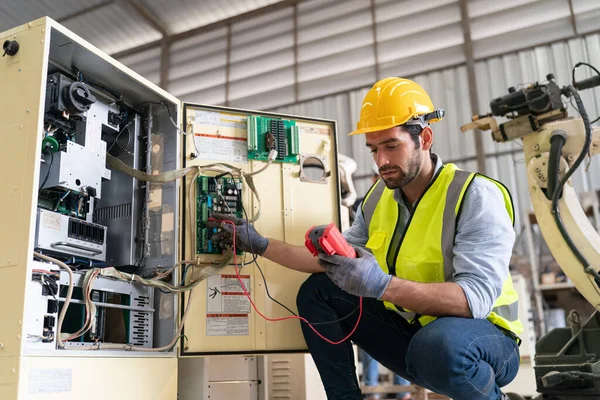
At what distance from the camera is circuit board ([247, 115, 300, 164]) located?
2250 mm

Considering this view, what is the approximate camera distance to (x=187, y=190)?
210 cm

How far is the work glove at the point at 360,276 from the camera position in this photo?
1.52 m

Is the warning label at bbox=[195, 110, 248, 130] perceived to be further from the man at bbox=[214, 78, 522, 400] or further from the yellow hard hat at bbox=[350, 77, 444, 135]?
the yellow hard hat at bbox=[350, 77, 444, 135]

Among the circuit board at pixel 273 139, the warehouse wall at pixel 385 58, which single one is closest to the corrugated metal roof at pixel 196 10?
the warehouse wall at pixel 385 58

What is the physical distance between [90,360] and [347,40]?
5.44 meters

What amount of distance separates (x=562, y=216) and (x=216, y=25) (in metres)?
5.73

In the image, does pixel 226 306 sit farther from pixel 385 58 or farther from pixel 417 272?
pixel 385 58

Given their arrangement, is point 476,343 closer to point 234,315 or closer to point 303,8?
point 234,315

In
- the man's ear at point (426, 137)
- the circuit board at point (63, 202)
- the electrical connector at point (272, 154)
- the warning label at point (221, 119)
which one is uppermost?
the warning label at point (221, 119)

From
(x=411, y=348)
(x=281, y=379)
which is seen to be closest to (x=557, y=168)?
(x=411, y=348)

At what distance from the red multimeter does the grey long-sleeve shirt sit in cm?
35

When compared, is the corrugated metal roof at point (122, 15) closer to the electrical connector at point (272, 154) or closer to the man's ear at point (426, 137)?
the electrical connector at point (272, 154)

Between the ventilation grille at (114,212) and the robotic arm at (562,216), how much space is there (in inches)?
62.7

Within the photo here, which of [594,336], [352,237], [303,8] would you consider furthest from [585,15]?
[352,237]
